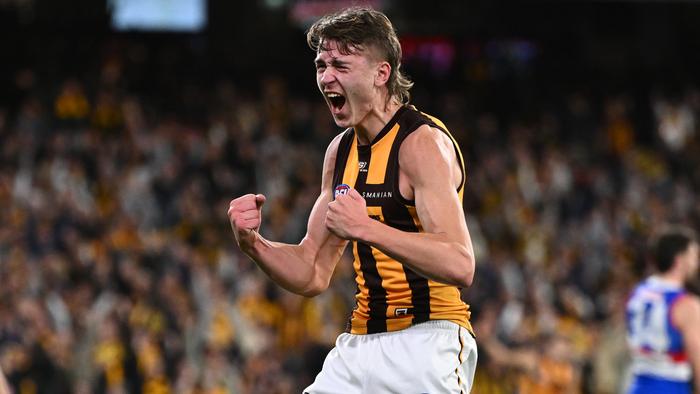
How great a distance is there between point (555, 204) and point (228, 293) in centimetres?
613

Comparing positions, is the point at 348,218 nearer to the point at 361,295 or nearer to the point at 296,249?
the point at 361,295

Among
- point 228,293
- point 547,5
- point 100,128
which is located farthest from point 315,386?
point 547,5

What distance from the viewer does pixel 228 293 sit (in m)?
13.5

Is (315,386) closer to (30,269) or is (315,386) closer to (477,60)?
(30,269)

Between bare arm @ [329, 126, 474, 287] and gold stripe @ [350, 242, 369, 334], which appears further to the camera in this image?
gold stripe @ [350, 242, 369, 334]

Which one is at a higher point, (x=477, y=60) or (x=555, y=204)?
(x=477, y=60)

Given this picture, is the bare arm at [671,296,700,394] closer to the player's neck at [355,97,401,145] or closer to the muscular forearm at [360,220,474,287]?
the player's neck at [355,97,401,145]

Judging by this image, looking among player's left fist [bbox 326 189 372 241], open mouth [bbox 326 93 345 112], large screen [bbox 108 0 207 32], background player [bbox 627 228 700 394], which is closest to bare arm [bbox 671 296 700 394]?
background player [bbox 627 228 700 394]

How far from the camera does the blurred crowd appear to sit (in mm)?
12023

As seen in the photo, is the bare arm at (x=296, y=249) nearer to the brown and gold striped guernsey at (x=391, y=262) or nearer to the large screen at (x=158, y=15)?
the brown and gold striped guernsey at (x=391, y=262)

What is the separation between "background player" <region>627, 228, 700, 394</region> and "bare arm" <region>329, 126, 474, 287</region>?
140 inches

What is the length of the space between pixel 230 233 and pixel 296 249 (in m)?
9.61

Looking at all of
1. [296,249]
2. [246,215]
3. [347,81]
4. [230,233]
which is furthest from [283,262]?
[230,233]

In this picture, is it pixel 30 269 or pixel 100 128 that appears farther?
pixel 100 128
